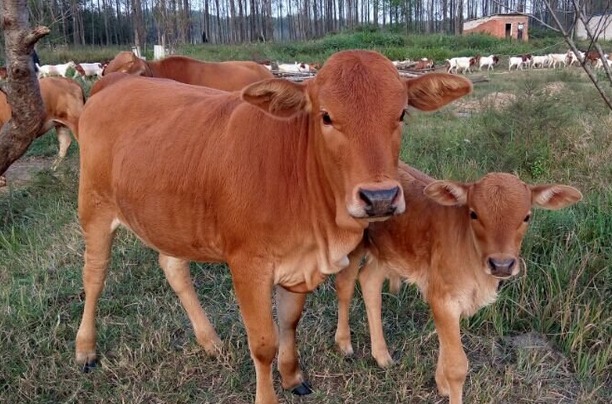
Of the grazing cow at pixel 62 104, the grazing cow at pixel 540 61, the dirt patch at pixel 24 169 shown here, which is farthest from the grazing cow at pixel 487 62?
the dirt patch at pixel 24 169

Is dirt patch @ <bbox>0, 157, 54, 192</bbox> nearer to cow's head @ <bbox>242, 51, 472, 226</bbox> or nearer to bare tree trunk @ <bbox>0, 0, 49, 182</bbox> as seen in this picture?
bare tree trunk @ <bbox>0, 0, 49, 182</bbox>

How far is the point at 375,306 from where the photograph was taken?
3545mm

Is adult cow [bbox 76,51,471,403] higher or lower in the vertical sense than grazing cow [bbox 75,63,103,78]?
higher

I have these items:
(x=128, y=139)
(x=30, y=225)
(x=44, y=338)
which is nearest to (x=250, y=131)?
(x=128, y=139)

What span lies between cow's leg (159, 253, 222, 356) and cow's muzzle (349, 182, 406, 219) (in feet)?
5.56

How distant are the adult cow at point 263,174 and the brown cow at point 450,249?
506 millimetres

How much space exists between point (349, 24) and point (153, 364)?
197ft

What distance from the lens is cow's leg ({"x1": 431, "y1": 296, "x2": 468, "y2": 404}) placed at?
294cm

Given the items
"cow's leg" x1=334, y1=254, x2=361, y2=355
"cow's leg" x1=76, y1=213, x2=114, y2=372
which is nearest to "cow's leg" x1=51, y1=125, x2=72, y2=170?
"cow's leg" x1=76, y1=213, x2=114, y2=372

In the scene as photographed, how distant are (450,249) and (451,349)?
485mm

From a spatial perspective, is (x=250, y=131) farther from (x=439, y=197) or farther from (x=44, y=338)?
(x=44, y=338)

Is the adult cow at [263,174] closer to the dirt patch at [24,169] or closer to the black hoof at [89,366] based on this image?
the black hoof at [89,366]

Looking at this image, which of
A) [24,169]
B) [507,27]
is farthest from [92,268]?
[507,27]

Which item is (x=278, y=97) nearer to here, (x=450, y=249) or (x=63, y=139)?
(x=450, y=249)
